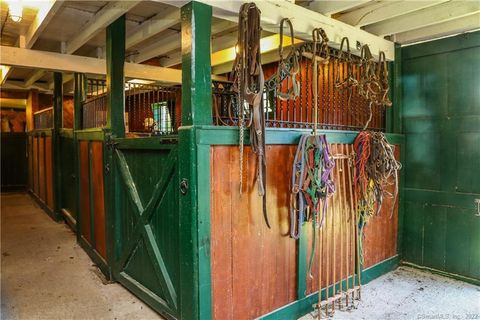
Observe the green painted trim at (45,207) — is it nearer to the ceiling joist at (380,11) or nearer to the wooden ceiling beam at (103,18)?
the wooden ceiling beam at (103,18)

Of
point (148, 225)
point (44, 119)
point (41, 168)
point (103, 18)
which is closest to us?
point (148, 225)

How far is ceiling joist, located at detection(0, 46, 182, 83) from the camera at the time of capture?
403 cm

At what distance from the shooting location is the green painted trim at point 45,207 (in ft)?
18.5

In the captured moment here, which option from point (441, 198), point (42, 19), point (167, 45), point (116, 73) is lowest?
point (441, 198)

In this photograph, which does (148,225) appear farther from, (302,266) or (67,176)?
(67,176)

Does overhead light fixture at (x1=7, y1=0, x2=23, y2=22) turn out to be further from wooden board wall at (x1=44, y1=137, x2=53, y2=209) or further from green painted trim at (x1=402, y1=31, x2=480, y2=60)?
green painted trim at (x1=402, y1=31, x2=480, y2=60)

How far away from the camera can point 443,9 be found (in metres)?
2.88

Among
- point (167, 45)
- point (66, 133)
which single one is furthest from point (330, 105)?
point (66, 133)

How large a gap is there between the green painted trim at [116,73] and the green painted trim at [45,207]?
330 cm

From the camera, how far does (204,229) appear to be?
2035 millimetres

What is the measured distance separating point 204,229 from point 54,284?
2028 millimetres

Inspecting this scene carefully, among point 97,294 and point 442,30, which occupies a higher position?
point 442,30

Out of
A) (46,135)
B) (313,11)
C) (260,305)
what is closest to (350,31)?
(313,11)

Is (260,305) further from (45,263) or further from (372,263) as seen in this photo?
(45,263)
